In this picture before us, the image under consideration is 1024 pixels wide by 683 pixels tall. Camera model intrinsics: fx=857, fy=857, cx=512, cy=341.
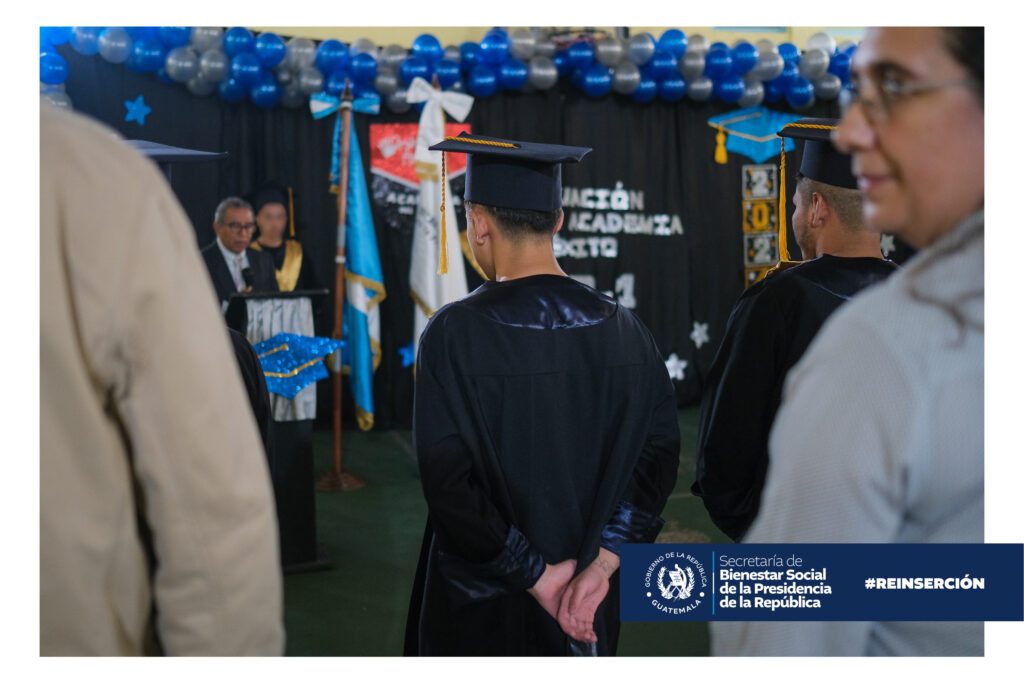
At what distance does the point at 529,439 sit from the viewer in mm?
1565

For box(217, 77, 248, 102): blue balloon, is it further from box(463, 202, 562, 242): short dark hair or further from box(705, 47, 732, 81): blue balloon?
box(463, 202, 562, 242): short dark hair

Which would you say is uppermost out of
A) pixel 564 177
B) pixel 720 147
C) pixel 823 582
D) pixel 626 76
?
pixel 626 76

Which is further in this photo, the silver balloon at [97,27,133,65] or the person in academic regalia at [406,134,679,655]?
the silver balloon at [97,27,133,65]

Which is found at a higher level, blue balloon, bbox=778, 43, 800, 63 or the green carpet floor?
blue balloon, bbox=778, 43, 800, 63

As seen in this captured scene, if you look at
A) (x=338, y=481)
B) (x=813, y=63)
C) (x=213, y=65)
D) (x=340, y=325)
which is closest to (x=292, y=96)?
(x=213, y=65)

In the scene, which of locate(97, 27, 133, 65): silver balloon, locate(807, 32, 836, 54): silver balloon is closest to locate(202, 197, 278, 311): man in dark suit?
locate(97, 27, 133, 65): silver balloon

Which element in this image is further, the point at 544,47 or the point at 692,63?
the point at 692,63

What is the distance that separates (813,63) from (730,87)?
1.66 ft

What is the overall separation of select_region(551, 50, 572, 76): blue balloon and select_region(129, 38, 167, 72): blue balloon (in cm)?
221

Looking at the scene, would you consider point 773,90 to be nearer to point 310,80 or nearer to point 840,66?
point 840,66

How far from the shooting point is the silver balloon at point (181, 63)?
4230mm

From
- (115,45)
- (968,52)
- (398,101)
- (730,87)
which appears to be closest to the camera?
(968,52)

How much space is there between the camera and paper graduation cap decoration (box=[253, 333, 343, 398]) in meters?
3.12

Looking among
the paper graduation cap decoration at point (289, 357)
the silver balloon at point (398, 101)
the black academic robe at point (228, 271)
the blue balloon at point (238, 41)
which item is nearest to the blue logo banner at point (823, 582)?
the paper graduation cap decoration at point (289, 357)
